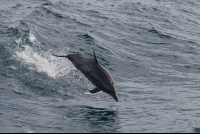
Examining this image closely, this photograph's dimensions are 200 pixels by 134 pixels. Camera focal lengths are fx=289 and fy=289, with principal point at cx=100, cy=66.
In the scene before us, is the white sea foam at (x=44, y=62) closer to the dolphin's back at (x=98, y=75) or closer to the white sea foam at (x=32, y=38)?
the white sea foam at (x=32, y=38)

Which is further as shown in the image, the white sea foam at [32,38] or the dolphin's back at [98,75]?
the white sea foam at [32,38]

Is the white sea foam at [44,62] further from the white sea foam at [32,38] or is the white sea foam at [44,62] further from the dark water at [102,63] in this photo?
the white sea foam at [32,38]

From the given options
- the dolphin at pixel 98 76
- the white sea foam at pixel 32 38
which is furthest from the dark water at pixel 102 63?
the dolphin at pixel 98 76

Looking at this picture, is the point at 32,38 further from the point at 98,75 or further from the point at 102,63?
the point at 98,75

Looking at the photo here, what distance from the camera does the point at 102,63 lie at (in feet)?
46.2

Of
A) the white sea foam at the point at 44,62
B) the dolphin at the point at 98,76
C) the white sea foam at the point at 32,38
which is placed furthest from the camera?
the white sea foam at the point at 32,38

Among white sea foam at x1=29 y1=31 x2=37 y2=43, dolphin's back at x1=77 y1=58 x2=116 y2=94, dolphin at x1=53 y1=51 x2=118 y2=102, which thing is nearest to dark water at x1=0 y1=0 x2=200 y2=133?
white sea foam at x1=29 y1=31 x2=37 y2=43

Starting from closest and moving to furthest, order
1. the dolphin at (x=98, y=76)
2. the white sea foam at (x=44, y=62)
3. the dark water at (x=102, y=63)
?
1. the dark water at (x=102, y=63)
2. the dolphin at (x=98, y=76)
3. the white sea foam at (x=44, y=62)

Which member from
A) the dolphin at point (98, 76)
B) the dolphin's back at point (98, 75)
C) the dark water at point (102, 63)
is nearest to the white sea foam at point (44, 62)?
the dark water at point (102, 63)

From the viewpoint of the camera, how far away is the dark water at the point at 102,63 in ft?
27.1

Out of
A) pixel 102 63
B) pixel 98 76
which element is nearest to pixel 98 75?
pixel 98 76

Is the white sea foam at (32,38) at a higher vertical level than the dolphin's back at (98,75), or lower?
lower

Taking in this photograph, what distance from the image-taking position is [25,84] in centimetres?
1065

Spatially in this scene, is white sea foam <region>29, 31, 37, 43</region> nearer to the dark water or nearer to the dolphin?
the dark water
